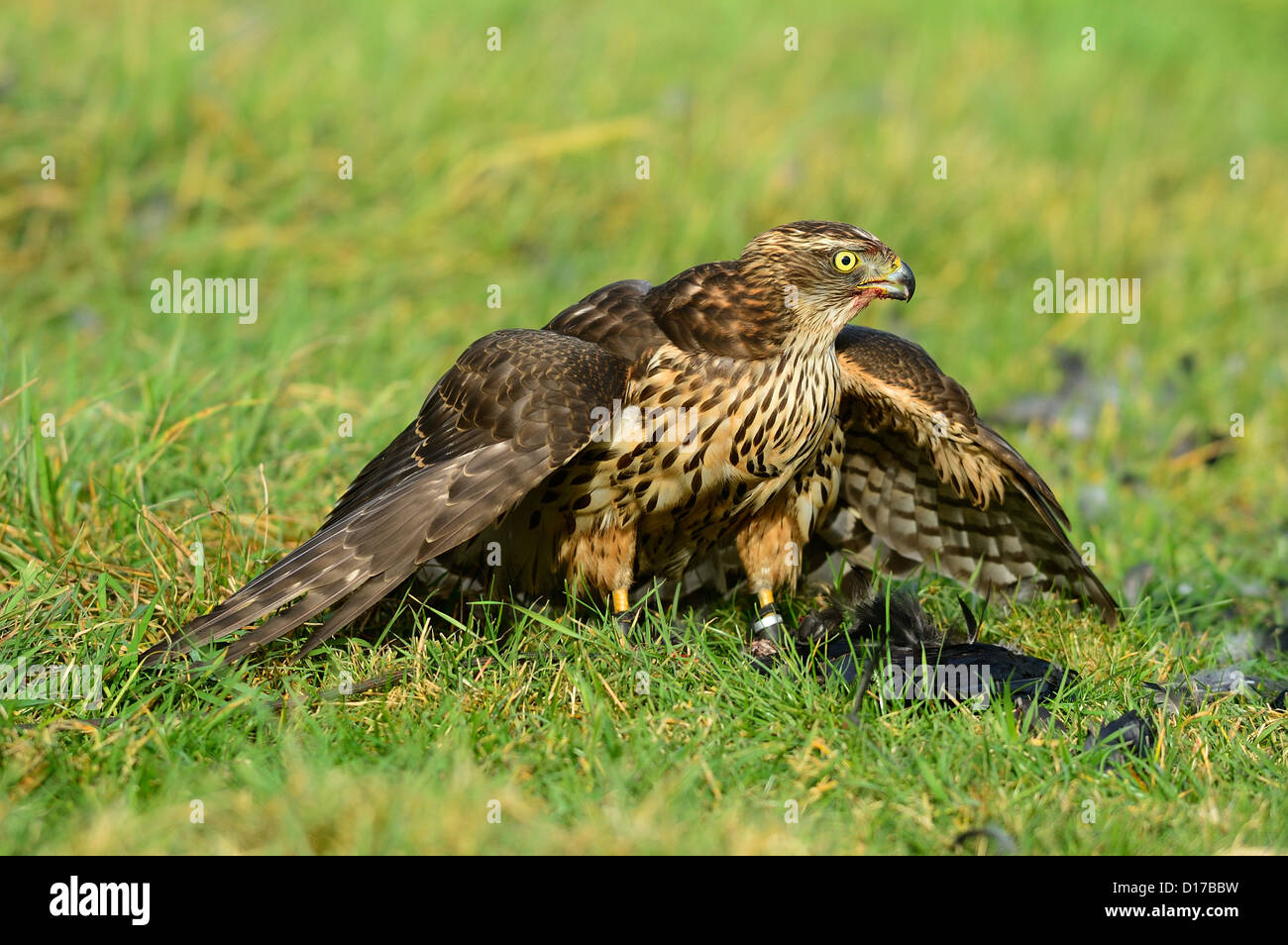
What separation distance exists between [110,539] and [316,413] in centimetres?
114

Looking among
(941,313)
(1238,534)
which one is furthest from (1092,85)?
(1238,534)

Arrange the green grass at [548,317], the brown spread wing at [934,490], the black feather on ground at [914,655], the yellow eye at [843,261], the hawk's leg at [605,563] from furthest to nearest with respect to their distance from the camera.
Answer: the brown spread wing at [934,490] < the hawk's leg at [605,563] < the yellow eye at [843,261] < the black feather on ground at [914,655] < the green grass at [548,317]

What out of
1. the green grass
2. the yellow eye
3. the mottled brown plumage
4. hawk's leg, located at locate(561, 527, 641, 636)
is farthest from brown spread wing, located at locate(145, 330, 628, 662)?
the yellow eye

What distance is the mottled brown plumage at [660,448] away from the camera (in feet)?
12.4

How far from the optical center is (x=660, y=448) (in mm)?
4016

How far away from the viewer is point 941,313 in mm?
7953

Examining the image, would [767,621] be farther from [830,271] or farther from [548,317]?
[548,317]

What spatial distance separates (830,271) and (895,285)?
0.63 feet

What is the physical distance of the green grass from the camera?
3369 millimetres

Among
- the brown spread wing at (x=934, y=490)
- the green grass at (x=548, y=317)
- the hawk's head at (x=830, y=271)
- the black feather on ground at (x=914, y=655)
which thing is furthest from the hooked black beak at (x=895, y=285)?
the green grass at (x=548, y=317)

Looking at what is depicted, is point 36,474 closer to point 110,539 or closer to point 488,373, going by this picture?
point 110,539

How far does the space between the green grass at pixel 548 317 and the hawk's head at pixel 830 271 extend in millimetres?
1012

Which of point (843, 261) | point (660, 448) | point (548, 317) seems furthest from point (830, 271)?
point (548, 317)

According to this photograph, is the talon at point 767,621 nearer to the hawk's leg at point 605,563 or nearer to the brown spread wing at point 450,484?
the hawk's leg at point 605,563
